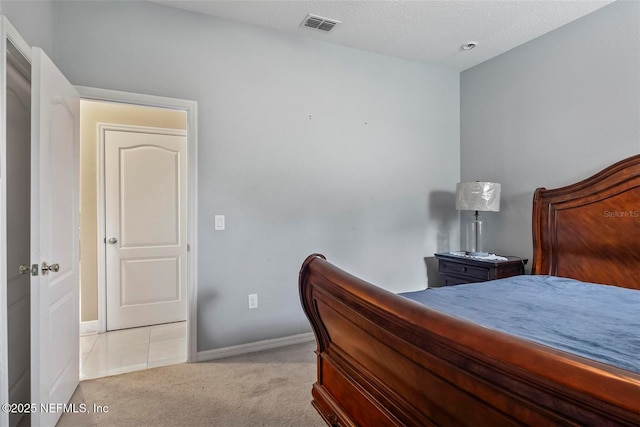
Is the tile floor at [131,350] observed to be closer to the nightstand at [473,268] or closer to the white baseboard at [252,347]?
the white baseboard at [252,347]

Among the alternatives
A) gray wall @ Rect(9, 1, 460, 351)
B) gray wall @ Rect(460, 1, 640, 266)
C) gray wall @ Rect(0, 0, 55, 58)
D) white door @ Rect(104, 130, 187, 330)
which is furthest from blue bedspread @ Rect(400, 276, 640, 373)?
white door @ Rect(104, 130, 187, 330)

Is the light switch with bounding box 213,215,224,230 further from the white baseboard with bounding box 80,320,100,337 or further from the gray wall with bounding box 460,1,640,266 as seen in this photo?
the gray wall with bounding box 460,1,640,266

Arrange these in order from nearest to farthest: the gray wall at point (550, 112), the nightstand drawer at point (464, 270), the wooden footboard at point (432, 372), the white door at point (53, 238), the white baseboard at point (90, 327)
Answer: the wooden footboard at point (432, 372) → the white door at point (53, 238) → the gray wall at point (550, 112) → the nightstand drawer at point (464, 270) → the white baseboard at point (90, 327)

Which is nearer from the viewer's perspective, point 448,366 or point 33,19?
point 448,366

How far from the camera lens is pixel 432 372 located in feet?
3.05

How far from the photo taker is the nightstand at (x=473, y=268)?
9.68 ft

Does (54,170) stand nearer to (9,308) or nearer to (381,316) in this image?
(9,308)

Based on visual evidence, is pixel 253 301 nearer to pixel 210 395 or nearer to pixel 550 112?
pixel 210 395

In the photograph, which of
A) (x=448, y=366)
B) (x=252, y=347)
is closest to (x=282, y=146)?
(x=252, y=347)

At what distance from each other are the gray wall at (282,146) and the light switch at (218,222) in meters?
0.04

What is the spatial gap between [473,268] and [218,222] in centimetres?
230

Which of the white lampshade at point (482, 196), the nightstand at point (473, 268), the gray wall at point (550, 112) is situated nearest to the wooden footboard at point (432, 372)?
the nightstand at point (473, 268)

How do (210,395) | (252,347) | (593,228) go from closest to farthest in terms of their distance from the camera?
(210,395), (593,228), (252,347)

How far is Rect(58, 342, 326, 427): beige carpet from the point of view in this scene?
78.1 inches
